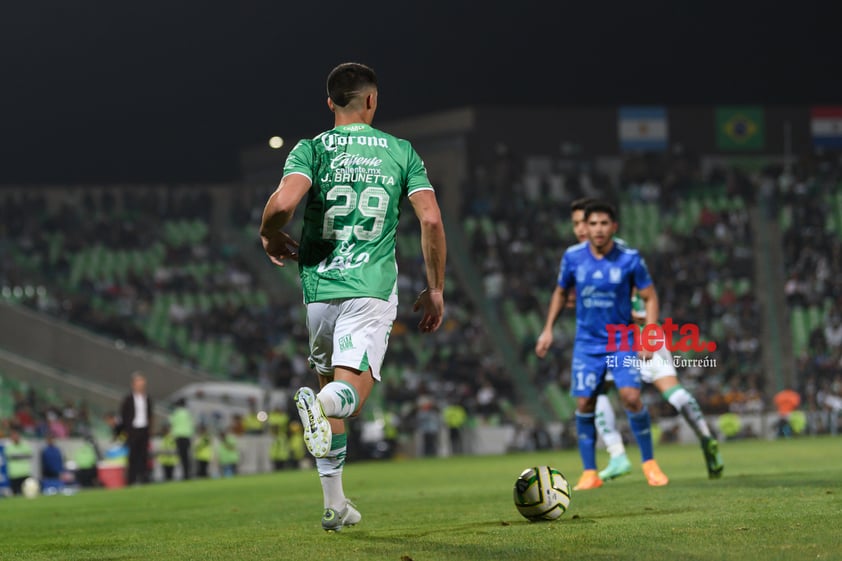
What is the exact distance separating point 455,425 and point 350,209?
86.0 ft

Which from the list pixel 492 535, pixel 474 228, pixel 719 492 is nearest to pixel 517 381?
pixel 474 228

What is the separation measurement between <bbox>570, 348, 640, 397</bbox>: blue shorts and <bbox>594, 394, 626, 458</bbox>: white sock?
2.90 ft

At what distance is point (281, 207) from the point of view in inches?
275

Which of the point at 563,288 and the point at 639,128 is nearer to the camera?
the point at 563,288

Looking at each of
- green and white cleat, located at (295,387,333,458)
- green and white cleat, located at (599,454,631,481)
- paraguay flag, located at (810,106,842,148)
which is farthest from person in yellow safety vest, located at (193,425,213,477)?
paraguay flag, located at (810,106,842,148)

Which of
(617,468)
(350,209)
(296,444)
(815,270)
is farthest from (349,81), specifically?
(815,270)

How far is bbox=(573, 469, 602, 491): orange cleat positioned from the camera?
12.1 meters

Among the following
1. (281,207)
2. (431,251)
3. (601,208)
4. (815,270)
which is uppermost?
(815,270)

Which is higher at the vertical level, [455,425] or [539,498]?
[455,425]

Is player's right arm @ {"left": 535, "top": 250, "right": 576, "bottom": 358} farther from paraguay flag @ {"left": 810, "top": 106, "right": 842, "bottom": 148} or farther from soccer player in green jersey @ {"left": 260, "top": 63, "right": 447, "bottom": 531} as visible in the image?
paraguay flag @ {"left": 810, "top": 106, "right": 842, "bottom": 148}

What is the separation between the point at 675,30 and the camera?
48219 millimetres

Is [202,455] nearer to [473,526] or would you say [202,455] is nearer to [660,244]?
[473,526]

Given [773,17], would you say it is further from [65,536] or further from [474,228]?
[65,536]

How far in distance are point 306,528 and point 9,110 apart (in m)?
39.5
